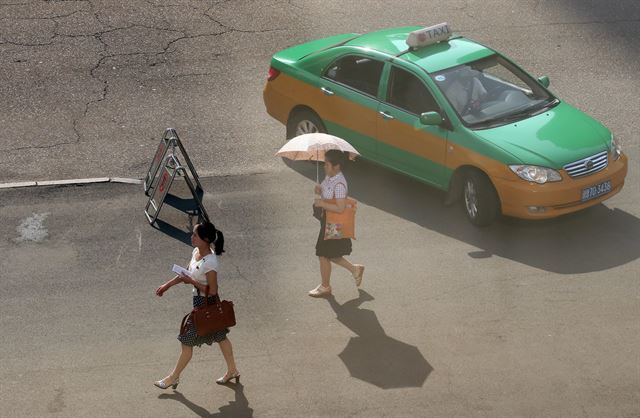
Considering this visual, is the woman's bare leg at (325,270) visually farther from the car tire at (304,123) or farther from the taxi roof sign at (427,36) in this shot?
the taxi roof sign at (427,36)

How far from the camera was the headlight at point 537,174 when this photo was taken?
12.7m

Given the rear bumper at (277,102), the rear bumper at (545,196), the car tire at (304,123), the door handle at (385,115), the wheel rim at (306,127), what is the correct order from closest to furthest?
the rear bumper at (545,196), the door handle at (385,115), the car tire at (304,123), the wheel rim at (306,127), the rear bumper at (277,102)

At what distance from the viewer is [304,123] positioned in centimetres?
1516

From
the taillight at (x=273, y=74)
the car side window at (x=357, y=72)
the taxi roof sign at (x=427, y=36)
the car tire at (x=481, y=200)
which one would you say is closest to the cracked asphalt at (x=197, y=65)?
the taillight at (x=273, y=74)

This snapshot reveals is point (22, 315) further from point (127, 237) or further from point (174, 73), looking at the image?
point (174, 73)

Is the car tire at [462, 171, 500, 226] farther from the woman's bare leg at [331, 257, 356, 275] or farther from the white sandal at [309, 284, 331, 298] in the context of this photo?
the white sandal at [309, 284, 331, 298]

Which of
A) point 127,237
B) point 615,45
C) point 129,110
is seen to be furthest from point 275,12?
point 127,237

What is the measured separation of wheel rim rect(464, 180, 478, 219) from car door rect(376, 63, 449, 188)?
1.09 feet

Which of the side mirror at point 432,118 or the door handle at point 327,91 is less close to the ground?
the side mirror at point 432,118

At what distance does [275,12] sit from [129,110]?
13.9 feet

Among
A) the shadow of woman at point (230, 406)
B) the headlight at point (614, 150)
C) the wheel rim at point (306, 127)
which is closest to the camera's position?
the shadow of woman at point (230, 406)

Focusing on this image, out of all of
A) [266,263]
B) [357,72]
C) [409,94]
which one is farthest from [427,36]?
[266,263]

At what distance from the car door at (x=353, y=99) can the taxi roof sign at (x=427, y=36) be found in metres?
0.47

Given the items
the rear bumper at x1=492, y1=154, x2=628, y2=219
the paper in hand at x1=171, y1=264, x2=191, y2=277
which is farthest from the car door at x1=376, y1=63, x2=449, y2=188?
the paper in hand at x1=171, y1=264, x2=191, y2=277
